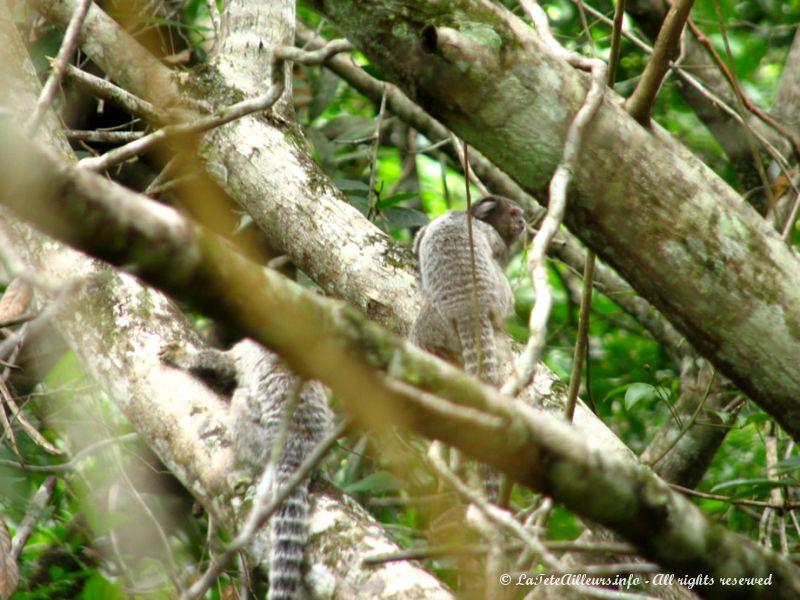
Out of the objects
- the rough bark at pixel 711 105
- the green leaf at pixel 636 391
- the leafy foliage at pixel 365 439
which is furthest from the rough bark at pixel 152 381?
the rough bark at pixel 711 105

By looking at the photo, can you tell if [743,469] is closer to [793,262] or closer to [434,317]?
[434,317]

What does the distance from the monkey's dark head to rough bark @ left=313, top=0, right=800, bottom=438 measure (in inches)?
128

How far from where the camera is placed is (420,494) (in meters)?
3.94

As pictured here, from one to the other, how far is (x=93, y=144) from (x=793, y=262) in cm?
478

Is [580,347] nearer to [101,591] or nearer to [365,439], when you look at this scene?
[101,591]

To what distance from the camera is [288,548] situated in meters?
3.38

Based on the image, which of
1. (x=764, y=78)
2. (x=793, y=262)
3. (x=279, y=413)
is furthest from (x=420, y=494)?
(x=764, y=78)

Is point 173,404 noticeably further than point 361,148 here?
No

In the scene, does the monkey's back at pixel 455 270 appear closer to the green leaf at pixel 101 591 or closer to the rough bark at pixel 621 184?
the rough bark at pixel 621 184

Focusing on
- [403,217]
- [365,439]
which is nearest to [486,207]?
[403,217]

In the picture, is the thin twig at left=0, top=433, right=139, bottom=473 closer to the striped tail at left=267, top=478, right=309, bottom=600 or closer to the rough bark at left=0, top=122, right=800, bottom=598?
the striped tail at left=267, top=478, right=309, bottom=600

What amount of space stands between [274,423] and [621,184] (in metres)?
2.30

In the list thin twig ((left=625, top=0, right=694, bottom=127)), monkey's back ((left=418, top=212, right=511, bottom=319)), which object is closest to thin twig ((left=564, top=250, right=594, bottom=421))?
thin twig ((left=625, top=0, right=694, bottom=127))

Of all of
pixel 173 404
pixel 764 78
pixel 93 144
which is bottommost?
pixel 173 404
